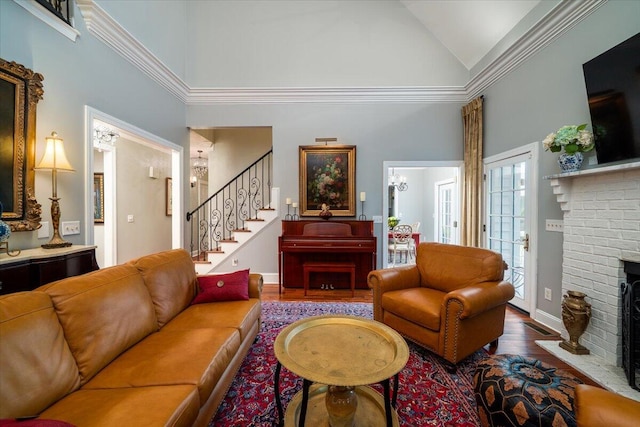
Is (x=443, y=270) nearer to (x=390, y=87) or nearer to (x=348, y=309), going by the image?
(x=348, y=309)

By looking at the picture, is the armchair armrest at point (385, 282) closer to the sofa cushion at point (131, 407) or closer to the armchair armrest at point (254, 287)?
the armchair armrest at point (254, 287)

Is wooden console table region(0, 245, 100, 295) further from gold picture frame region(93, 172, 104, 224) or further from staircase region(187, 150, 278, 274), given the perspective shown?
gold picture frame region(93, 172, 104, 224)

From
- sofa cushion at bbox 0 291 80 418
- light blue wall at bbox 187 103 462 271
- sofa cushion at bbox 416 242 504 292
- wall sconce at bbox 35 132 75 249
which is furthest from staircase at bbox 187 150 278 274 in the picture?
sofa cushion at bbox 0 291 80 418

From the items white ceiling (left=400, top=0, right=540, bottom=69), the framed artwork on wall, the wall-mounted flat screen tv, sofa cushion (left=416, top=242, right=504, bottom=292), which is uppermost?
white ceiling (left=400, top=0, right=540, bottom=69)

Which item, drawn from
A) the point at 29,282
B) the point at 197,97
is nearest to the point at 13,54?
the point at 29,282

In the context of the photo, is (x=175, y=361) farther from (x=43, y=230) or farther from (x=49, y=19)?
(x=49, y=19)

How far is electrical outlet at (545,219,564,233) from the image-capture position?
268 centimetres

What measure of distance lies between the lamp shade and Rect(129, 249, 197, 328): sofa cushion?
1121 mm

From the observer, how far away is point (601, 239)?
223 cm

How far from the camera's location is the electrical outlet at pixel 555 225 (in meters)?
2.68

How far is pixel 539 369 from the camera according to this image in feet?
4.84

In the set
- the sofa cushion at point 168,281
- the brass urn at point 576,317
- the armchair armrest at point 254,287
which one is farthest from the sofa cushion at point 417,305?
the sofa cushion at point 168,281

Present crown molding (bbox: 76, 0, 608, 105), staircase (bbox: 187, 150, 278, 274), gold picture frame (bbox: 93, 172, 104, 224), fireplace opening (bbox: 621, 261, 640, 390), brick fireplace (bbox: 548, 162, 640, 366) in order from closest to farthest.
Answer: fireplace opening (bbox: 621, 261, 640, 390), brick fireplace (bbox: 548, 162, 640, 366), crown molding (bbox: 76, 0, 608, 105), gold picture frame (bbox: 93, 172, 104, 224), staircase (bbox: 187, 150, 278, 274)

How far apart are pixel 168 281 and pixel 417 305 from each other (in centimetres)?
207
